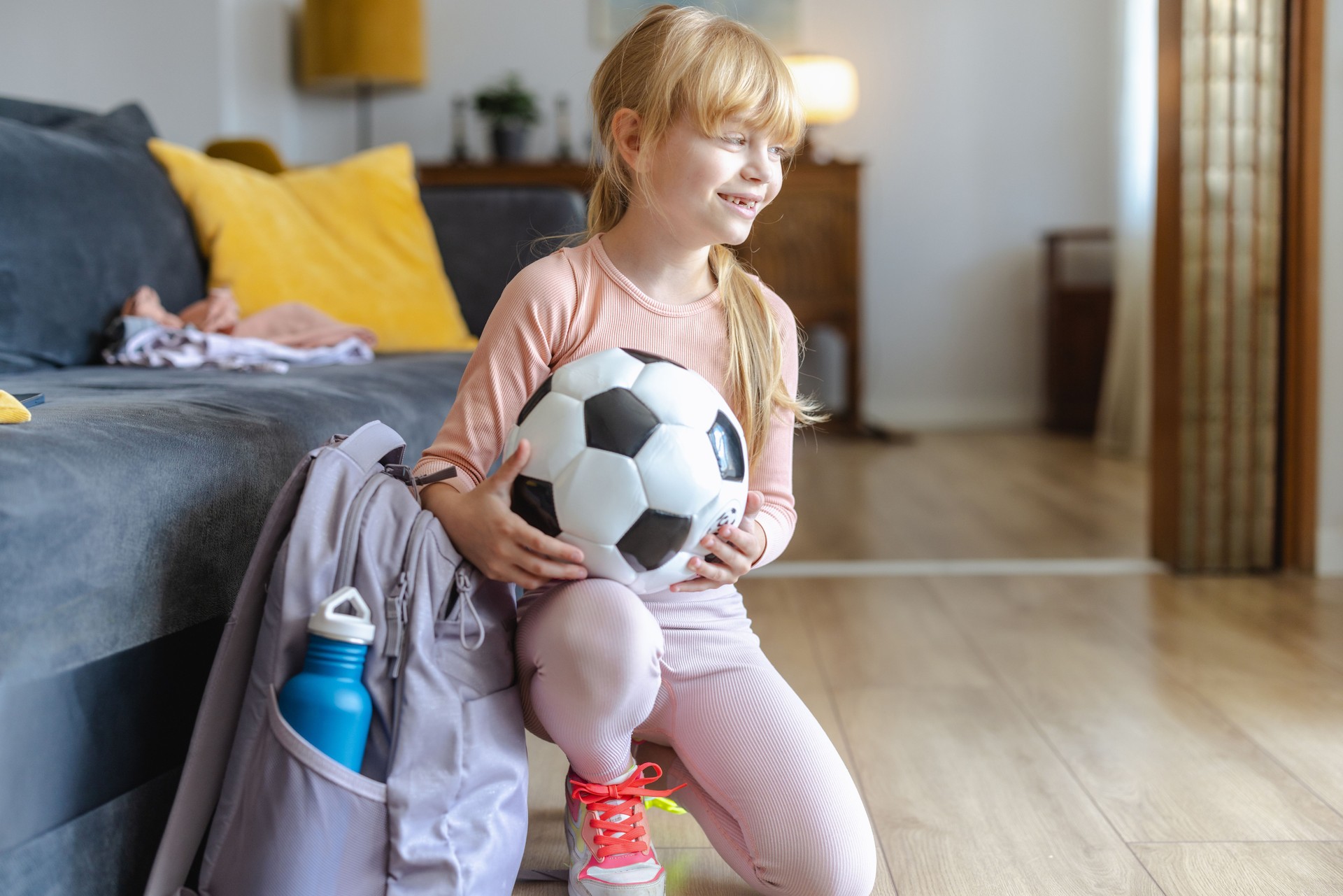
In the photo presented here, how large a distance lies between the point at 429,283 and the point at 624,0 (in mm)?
3034

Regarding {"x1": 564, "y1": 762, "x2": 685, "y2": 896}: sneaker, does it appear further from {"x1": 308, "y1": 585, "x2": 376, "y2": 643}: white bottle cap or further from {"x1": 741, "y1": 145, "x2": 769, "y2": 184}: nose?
{"x1": 741, "y1": 145, "x2": 769, "y2": 184}: nose

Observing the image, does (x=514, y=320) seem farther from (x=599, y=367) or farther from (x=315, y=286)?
(x=315, y=286)

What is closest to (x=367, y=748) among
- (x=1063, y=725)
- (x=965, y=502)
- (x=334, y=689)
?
(x=334, y=689)

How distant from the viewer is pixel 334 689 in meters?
0.79

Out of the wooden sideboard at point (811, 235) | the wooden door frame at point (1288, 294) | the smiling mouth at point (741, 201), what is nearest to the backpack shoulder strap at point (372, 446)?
the smiling mouth at point (741, 201)

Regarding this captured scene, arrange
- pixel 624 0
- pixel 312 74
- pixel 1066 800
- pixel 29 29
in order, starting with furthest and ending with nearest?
1. pixel 624 0
2. pixel 312 74
3. pixel 29 29
4. pixel 1066 800

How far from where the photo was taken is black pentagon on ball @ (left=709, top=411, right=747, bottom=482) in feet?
2.90

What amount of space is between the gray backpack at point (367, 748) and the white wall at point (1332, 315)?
1.86 meters

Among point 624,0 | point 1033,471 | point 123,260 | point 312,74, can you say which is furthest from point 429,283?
point 624,0

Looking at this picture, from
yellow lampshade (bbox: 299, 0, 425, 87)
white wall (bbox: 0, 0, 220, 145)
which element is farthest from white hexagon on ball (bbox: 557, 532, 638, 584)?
yellow lampshade (bbox: 299, 0, 425, 87)

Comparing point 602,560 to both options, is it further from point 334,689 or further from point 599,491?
point 334,689

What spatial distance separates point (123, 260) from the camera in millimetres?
1731

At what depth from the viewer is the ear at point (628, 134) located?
101cm

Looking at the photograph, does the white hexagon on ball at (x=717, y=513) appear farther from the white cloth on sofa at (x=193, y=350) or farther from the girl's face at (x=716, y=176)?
the white cloth on sofa at (x=193, y=350)
